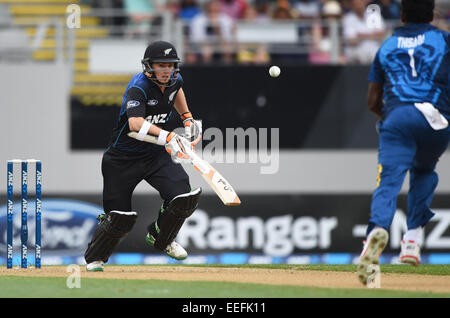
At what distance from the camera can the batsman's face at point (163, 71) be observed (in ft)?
25.4

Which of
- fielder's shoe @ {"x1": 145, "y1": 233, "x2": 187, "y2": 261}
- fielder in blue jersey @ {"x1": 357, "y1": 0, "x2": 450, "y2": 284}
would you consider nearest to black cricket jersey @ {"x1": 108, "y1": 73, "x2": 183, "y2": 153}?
fielder's shoe @ {"x1": 145, "y1": 233, "x2": 187, "y2": 261}

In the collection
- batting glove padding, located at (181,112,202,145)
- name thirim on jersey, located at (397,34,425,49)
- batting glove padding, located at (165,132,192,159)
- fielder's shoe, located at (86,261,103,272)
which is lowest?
fielder's shoe, located at (86,261,103,272)

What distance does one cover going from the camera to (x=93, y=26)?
14.0 metres

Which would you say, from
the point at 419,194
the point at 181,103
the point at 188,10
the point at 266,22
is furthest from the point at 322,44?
the point at 419,194

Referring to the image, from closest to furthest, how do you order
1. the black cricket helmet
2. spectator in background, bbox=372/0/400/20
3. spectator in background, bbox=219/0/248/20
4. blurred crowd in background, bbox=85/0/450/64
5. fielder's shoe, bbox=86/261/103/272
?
the black cricket helmet
fielder's shoe, bbox=86/261/103/272
blurred crowd in background, bbox=85/0/450/64
spectator in background, bbox=372/0/400/20
spectator in background, bbox=219/0/248/20

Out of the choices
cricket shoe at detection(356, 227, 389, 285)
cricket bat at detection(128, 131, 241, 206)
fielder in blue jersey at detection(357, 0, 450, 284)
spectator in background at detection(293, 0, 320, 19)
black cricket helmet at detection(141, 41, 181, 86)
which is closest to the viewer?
cricket shoe at detection(356, 227, 389, 285)

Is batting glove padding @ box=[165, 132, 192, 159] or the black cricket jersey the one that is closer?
batting glove padding @ box=[165, 132, 192, 159]

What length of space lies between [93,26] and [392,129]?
27.6ft

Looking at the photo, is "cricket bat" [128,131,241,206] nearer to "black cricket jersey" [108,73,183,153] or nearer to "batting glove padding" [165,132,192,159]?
"batting glove padding" [165,132,192,159]

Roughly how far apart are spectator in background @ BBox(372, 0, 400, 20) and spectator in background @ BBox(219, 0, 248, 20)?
6.54 feet

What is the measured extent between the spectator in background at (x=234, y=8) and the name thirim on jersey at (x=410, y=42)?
26.1 feet

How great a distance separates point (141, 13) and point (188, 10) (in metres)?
0.78

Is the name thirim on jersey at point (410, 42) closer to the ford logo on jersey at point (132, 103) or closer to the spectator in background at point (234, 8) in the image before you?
the ford logo on jersey at point (132, 103)

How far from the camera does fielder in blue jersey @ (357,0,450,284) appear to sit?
20.8 ft
